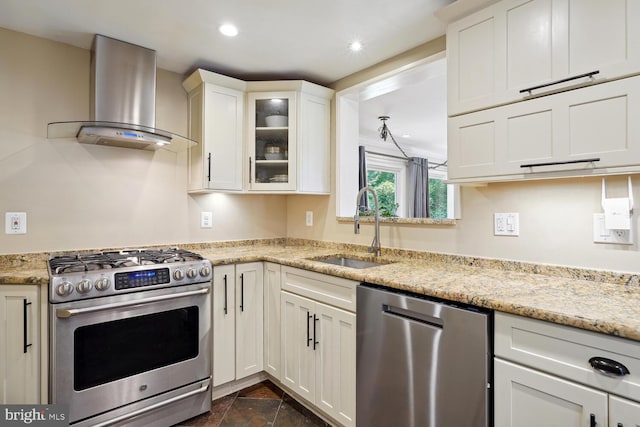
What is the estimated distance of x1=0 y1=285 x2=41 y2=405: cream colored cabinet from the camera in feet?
5.09

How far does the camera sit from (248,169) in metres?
2.62

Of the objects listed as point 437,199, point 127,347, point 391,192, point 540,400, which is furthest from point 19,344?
point 437,199

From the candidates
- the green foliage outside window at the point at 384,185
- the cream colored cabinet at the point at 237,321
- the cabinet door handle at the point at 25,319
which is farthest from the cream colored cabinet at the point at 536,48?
the green foliage outside window at the point at 384,185

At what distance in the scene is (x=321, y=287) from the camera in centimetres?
190

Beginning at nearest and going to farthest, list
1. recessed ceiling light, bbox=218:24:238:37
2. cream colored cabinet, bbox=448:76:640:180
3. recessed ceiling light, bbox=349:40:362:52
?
cream colored cabinet, bbox=448:76:640:180, recessed ceiling light, bbox=218:24:238:37, recessed ceiling light, bbox=349:40:362:52

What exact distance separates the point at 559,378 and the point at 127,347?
1.91 meters

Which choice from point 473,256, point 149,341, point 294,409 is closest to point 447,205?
point 473,256

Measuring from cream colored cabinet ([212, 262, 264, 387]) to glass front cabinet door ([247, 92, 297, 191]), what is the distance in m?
0.70

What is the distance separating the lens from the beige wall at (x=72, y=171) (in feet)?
6.48

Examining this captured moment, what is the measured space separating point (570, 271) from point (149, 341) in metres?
2.13

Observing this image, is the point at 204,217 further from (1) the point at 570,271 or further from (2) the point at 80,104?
(1) the point at 570,271

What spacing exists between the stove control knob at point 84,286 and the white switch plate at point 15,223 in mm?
751

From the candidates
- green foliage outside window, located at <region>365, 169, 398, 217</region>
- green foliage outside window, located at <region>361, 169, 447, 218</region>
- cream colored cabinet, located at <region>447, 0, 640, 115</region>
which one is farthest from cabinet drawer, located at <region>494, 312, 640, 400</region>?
green foliage outside window, located at <region>365, 169, 398, 217</region>

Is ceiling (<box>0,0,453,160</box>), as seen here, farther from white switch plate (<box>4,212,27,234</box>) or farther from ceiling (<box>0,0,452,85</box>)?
white switch plate (<box>4,212,27,234</box>)
